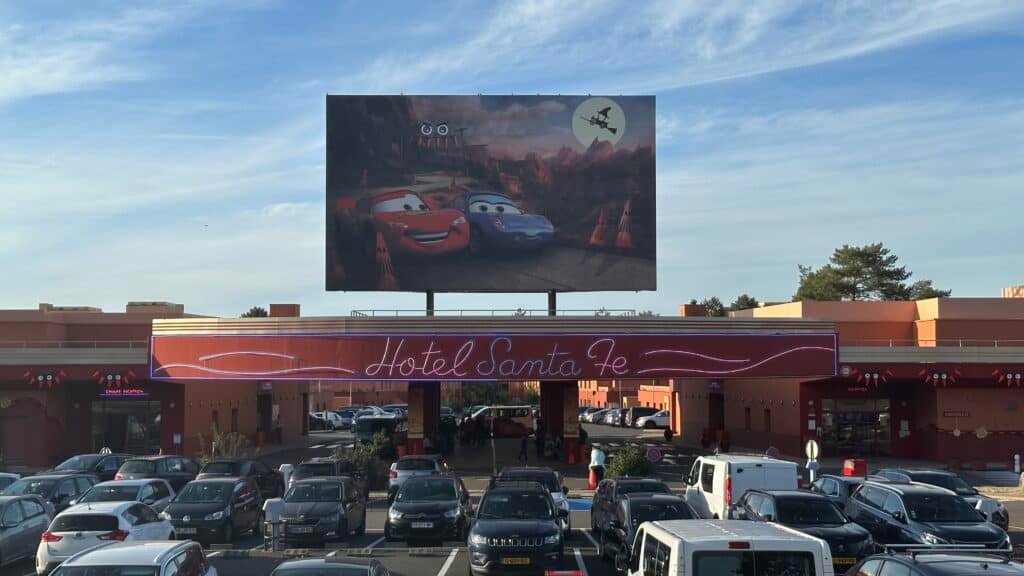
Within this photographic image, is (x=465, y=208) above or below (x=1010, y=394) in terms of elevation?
above

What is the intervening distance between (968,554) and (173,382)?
40.8 meters

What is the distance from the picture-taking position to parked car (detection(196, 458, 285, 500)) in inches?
1178

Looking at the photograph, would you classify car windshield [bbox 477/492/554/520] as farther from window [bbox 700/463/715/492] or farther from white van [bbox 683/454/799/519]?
window [bbox 700/463/715/492]

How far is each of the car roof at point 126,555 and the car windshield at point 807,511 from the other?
1022 cm

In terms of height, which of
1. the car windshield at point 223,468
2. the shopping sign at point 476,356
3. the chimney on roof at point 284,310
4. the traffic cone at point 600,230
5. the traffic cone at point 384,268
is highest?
the traffic cone at point 600,230

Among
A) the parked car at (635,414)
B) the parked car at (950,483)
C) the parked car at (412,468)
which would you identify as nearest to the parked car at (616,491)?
the parked car at (950,483)

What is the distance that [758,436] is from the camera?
179ft

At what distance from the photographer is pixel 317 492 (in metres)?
24.1

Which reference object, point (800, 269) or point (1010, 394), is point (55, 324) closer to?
point (1010, 394)

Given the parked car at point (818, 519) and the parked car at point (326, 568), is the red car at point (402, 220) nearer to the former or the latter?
the parked car at point (818, 519)

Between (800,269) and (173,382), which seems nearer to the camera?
(173,382)

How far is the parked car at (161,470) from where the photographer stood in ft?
101

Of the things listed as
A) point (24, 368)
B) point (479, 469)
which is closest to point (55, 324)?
point (24, 368)

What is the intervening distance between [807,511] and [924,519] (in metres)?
3.18
